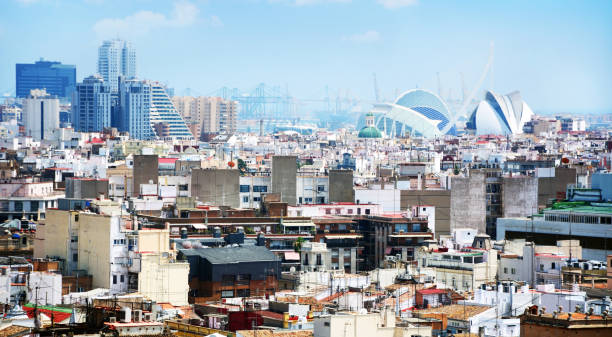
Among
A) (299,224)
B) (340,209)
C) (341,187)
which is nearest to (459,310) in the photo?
(299,224)

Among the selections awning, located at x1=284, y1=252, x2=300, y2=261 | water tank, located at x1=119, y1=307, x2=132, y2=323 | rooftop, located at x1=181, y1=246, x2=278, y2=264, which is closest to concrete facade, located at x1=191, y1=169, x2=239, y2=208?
awning, located at x1=284, y1=252, x2=300, y2=261

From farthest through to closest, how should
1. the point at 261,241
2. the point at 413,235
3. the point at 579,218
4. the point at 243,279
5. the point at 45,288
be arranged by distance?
the point at 413,235
the point at 579,218
the point at 261,241
the point at 243,279
the point at 45,288

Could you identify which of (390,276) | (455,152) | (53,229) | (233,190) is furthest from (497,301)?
(455,152)

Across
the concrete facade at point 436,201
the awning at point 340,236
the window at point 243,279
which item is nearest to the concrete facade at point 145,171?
the concrete facade at point 436,201

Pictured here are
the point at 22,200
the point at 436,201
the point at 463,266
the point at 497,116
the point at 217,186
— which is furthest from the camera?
the point at 497,116

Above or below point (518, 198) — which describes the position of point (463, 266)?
below

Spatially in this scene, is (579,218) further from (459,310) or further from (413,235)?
(459,310)

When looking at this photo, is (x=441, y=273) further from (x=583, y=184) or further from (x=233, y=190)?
(x=583, y=184)
